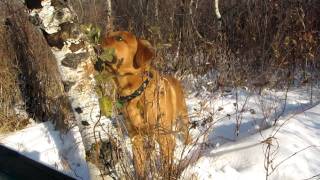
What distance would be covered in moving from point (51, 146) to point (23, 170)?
2.43m

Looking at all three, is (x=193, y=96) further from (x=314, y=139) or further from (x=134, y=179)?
(x=134, y=179)

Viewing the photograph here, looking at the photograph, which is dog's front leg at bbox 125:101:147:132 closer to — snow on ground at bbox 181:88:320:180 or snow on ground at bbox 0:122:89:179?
snow on ground at bbox 181:88:320:180

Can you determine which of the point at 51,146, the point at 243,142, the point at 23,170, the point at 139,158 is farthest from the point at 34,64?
the point at 23,170

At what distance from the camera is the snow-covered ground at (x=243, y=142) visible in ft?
10.0

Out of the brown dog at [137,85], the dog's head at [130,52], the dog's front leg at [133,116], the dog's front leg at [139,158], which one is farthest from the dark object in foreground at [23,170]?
the dog's head at [130,52]

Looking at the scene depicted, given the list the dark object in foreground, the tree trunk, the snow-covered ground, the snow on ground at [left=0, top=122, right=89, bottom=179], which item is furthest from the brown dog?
the tree trunk

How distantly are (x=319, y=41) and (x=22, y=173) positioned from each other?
15.0 ft

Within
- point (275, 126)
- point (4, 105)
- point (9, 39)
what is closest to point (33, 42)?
point (9, 39)

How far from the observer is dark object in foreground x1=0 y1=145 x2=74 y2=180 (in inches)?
75.1

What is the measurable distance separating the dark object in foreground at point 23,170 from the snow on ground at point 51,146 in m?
1.40

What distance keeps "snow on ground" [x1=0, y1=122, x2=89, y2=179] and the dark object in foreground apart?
1405 millimetres

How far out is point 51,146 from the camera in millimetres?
4336

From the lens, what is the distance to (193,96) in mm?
5430

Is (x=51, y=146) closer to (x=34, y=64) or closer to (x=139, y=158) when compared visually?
(x=34, y=64)
